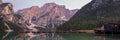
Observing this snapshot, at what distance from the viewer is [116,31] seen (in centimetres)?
11450

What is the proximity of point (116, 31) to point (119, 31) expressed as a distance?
2.42 meters

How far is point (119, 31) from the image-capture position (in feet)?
368
